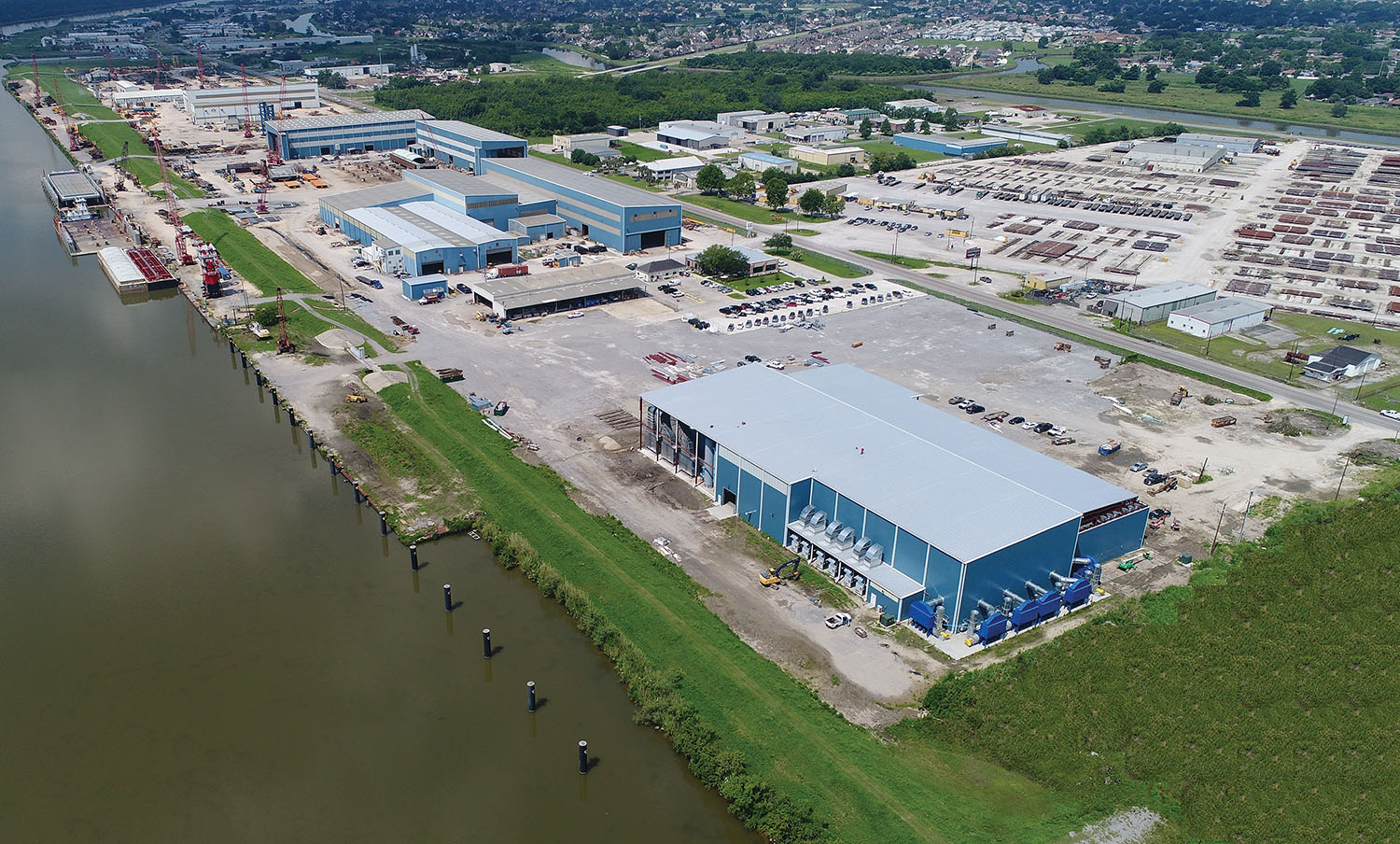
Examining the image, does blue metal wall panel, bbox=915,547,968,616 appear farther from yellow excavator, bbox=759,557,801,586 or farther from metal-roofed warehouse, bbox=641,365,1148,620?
yellow excavator, bbox=759,557,801,586

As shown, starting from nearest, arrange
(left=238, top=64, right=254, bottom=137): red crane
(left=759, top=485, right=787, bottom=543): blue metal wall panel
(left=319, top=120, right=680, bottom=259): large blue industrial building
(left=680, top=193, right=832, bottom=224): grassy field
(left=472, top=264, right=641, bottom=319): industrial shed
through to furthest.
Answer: (left=759, top=485, right=787, bottom=543): blue metal wall panel → (left=472, top=264, right=641, bottom=319): industrial shed → (left=319, top=120, right=680, bottom=259): large blue industrial building → (left=680, top=193, right=832, bottom=224): grassy field → (left=238, top=64, right=254, bottom=137): red crane

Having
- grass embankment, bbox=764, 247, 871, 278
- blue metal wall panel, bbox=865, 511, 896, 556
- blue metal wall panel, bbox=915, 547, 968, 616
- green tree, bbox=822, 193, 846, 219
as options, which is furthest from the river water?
green tree, bbox=822, 193, 846, 219

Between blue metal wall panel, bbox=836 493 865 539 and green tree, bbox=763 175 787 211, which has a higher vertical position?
green tree, bbox=763 175 787 211

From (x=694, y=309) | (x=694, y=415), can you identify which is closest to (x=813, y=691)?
(x=694, y=415)

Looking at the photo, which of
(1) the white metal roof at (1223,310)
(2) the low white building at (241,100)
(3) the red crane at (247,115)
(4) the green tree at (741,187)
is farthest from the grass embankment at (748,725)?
(2) the low white building at (241,100)

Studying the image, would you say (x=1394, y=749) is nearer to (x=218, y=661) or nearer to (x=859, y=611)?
(x=859, y=611)

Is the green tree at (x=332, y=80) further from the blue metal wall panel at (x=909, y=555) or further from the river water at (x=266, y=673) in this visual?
the blue metal wall panel at (x=909, y=555)

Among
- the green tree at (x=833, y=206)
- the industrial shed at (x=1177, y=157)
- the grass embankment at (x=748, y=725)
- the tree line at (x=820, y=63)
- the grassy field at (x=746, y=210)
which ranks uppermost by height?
the tree line at (x=820, y=63)

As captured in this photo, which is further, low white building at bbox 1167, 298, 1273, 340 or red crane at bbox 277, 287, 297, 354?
low white building at bbox 1167, 298, 1273, 340
